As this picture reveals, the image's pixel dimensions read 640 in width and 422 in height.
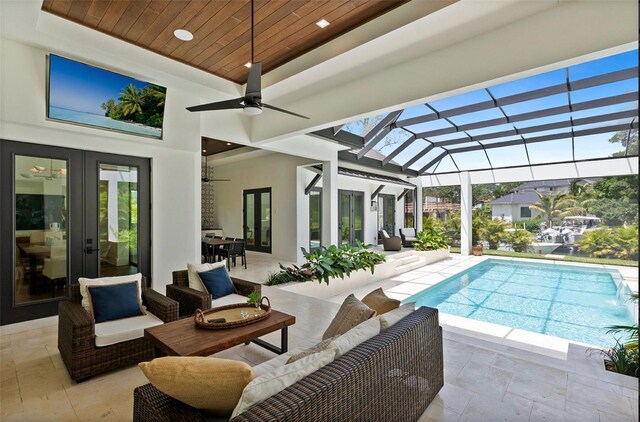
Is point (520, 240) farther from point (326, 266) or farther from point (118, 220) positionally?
point (118, 220)

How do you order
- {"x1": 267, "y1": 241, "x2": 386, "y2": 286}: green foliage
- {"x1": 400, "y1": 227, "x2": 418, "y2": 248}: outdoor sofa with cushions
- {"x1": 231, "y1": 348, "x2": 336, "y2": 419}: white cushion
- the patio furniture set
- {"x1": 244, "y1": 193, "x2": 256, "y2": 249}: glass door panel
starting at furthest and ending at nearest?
1. {"x1": 400, "y1": 227, "x2": 418, "y2": 248}: outdoor sofa with cushions
2. {"x1": 244, "y1": 193, "x2": 256, "y2": 249}: glass door panel
3. {"x1": 267, "y1": 241, "x2": 386, "y2": 286}: green foliage
4. the patio furniture set
5. {"x1": 231, "y1": 348, "x2": 336, "y2": 419}: white cushion

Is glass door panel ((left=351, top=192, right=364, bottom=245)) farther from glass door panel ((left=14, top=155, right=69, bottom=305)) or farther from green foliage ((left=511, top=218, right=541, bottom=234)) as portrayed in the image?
glass door panel ((left=14, top=155, right=69, bottom=305))

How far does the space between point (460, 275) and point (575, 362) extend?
19.2 ft

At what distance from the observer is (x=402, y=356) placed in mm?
2104

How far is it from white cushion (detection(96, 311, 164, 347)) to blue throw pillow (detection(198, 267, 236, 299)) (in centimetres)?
79

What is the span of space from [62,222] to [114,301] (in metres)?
1.94

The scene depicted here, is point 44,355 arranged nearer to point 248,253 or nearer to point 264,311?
point 264,311

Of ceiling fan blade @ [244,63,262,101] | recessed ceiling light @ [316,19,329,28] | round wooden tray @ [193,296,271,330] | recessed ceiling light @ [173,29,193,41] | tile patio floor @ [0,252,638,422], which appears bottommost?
tile patio floor @ [0,252,638,422]

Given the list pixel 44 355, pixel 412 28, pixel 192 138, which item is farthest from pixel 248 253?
pixel 412 28

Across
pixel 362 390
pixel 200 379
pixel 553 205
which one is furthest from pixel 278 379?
pixel 553 205

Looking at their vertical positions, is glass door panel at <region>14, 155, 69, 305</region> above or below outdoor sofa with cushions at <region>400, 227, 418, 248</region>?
above

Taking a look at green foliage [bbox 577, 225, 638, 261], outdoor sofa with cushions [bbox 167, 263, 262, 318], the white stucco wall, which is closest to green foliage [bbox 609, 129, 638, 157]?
green foliage [bbox 577, 225, 638, 261]

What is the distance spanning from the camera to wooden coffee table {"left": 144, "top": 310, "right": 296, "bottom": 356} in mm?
2426

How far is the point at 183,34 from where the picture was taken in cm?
380
